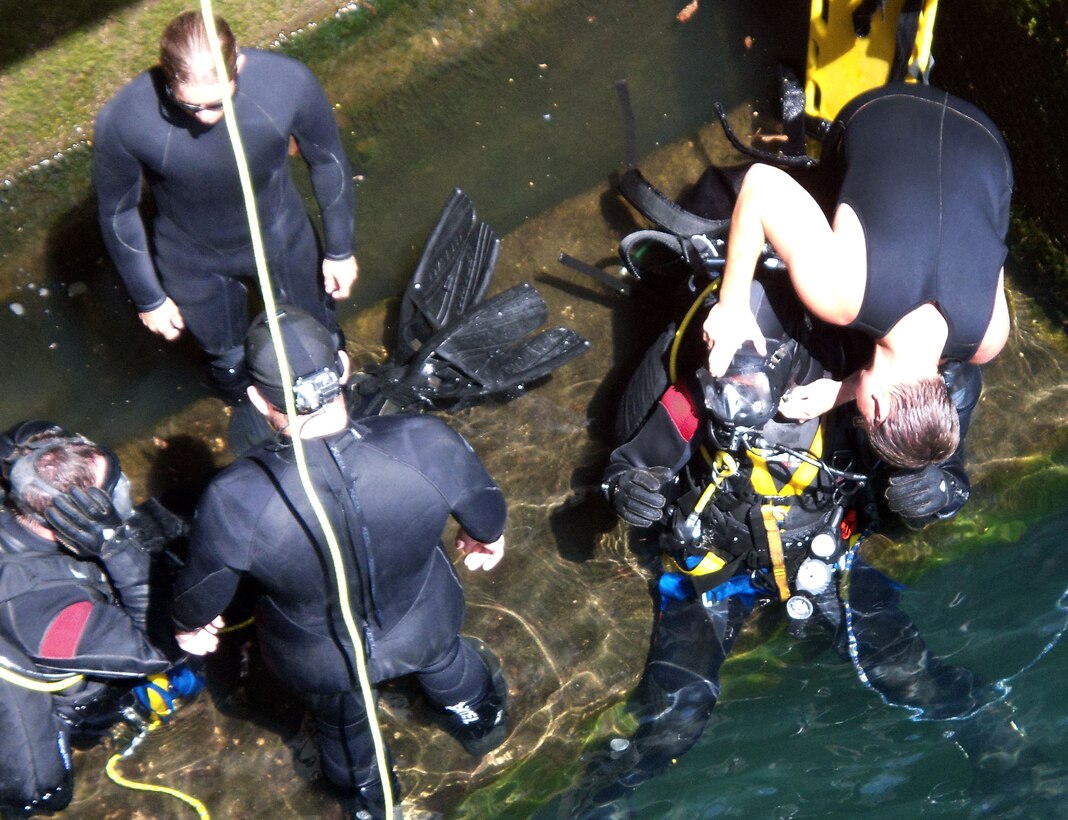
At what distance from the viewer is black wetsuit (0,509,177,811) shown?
9.29 feet

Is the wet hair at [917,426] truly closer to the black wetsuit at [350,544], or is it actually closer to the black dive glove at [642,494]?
the black dive glove at [642,494]

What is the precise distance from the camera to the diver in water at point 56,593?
2.83 metres

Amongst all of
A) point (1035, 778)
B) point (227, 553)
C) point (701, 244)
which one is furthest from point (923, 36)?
point (227, 553)

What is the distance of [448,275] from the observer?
4445mm

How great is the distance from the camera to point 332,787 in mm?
3740

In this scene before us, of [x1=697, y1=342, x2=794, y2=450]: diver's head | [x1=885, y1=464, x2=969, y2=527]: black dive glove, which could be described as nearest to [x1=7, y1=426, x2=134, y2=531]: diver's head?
[x1=697, y1=342, x2=794, y2=450]: diver's head

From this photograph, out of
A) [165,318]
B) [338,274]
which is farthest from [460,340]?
[165,318]

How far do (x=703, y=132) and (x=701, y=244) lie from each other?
1.43m

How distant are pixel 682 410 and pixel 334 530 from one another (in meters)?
1.16

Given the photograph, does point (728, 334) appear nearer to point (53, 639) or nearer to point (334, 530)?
point (334, 530)

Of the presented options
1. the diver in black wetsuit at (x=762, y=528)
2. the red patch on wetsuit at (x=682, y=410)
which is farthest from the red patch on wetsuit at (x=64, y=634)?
the red patch on wetsuit at (x=682, y=410)

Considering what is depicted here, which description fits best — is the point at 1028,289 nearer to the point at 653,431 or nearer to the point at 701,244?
the point at 701,244

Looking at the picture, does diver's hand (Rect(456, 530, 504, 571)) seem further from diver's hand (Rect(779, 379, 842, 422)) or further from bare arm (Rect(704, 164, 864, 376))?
diver's hand (Rect(779, 379, 842, 422))

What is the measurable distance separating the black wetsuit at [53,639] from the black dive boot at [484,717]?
1.05 metres
